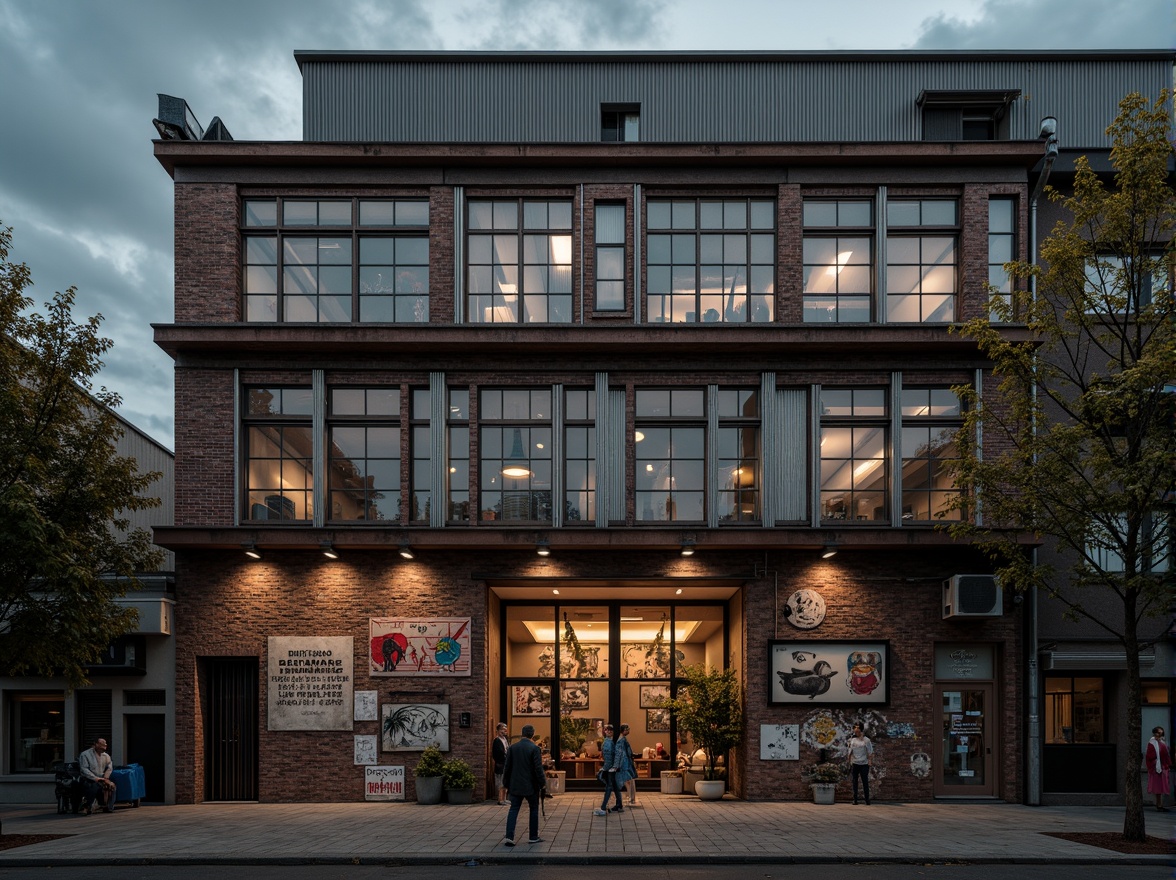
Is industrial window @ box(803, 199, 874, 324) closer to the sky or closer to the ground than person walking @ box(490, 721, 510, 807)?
closer to the sky

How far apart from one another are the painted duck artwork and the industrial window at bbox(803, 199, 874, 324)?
761 cm

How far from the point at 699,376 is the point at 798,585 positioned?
5006 mm

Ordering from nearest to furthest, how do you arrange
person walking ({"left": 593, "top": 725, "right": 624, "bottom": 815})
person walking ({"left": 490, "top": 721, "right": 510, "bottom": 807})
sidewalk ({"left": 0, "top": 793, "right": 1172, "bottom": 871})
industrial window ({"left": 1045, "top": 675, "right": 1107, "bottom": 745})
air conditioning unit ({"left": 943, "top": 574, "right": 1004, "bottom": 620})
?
1. sidewalk ({"left": 0, "top": 793, "right": 1172, "bottom": 871})
2. person walking ({"left": 490, "top": 721, "right": 510, "bottom": 807})
3. person walking ({"left": 593, "top": 725, "right": 624, "bottom": 815})
4. air conditioning unit ({"left": 943, "top": 574, "right": 1004, "bottom": 620})
5. industrial window ({"left": 1045, "top": 675, "right": 1107, "bottom": 745})

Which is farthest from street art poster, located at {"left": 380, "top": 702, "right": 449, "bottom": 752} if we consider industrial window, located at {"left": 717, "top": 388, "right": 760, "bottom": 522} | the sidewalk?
industrial window, located at {"left": 717, "top": 388, "right": 760, "bottom": 522}

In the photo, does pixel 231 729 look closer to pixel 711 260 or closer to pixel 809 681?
pixel 809 681

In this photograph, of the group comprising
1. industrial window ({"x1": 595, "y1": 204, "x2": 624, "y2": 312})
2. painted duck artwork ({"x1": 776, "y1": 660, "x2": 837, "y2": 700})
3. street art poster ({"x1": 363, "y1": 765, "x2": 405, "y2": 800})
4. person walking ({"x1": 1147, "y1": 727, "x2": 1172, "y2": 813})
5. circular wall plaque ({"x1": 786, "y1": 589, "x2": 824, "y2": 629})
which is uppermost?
industrial window ({"x1": 595, "y1": 204, "x2": 624, "y2": 312})

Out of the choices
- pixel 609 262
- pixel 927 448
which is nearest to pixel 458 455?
pixel 609 262

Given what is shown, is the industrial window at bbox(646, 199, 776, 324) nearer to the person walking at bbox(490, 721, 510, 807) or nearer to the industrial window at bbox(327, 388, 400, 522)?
the industrial window at bbox(327, 388, 400, 522)

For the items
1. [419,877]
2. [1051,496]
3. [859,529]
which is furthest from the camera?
[859,529]

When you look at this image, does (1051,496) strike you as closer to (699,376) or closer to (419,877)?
(699,376)

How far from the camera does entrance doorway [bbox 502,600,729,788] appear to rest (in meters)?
20.5

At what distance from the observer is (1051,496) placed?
14.9 metres

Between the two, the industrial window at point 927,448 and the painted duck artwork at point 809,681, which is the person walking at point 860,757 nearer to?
the painted duck artwork at point 809,681

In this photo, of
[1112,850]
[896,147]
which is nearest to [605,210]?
[896,147]
